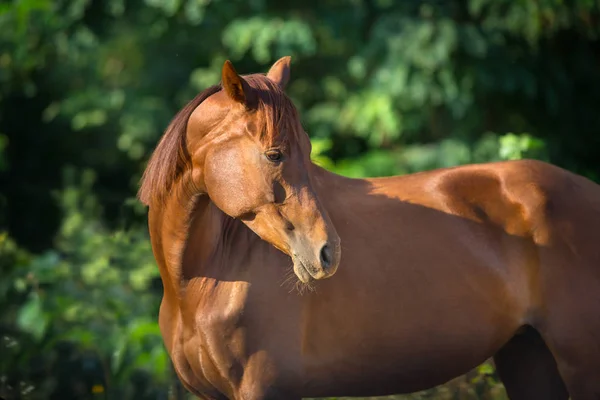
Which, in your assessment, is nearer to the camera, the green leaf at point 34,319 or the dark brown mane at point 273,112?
the dark brown mane at point 273,112

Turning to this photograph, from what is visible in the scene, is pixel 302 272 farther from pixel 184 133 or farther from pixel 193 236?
pixel 184 133

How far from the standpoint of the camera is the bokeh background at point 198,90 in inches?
260

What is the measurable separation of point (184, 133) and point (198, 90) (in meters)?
5.95

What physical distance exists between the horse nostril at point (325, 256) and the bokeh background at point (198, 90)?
10.2 feet

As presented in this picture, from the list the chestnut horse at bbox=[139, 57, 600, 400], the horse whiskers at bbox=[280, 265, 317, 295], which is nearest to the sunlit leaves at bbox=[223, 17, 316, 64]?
the chestnut horse at bbox=[139, 57, 600, 400]

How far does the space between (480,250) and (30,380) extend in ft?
10.4

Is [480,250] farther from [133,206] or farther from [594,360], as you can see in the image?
[133,206]

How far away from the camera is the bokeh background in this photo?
6609 mm

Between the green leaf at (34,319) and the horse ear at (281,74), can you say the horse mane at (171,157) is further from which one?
the green leaf at (34,319)

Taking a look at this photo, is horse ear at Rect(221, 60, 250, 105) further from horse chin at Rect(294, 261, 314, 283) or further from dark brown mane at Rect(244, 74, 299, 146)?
horse chin at Rect(294, 261, 314, 283)

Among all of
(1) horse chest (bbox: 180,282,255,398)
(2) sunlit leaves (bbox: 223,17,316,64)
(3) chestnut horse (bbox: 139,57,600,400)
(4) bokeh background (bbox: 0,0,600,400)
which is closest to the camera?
(3) chestnut horse (bbox: 139,57,600,400)

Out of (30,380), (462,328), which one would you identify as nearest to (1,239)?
(30,380)

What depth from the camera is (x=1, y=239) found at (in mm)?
6656

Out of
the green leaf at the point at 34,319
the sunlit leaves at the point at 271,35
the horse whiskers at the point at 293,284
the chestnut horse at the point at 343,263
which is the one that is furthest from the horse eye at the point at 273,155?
the sunlit leaves at the point at 271,35
